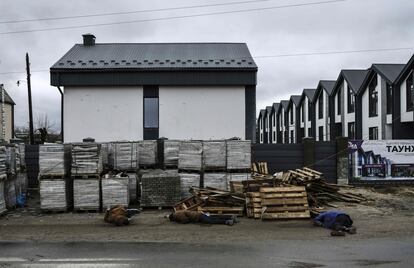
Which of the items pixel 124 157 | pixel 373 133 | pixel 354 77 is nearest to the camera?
pixel 124 157

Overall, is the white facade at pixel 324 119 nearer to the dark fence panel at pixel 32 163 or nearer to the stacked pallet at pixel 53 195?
the dark fence panel at pixel 32 163

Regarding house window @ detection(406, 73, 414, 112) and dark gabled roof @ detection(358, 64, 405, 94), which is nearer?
house window @ detection(406, 73, 414, 112)

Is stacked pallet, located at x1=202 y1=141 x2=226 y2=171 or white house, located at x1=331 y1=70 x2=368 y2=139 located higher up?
white house, located at x1=331 y1=70 x2=368 y2=139

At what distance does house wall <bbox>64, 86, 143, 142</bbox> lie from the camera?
23.6 m

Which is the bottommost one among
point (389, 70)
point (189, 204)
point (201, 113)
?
point (189, 204)

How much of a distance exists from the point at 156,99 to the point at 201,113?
7.90ft

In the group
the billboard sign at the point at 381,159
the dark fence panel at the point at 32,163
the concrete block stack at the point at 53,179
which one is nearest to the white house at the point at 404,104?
the billboard sign at the point at 381,159

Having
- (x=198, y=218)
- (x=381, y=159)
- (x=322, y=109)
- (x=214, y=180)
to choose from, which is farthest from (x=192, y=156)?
(x=322, y=109)

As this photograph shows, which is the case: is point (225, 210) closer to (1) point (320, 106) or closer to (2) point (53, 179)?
(2) point (53, 179)

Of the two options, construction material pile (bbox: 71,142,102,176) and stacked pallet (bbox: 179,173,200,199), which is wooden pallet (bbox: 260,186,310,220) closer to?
stacked pallet (bbox: 179,173,200,199)

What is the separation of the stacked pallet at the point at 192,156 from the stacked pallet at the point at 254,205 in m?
3.01

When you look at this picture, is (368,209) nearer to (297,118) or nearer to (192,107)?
(192,107)

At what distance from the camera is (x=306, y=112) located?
199ft

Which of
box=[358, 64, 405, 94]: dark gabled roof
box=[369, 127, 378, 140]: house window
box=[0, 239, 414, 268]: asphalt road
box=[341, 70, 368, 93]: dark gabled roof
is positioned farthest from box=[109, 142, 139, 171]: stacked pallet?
box=[341, 70, 368, 93]: dark gabled roof
